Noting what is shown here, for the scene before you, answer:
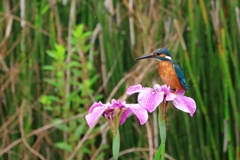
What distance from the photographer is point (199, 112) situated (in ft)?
3.11

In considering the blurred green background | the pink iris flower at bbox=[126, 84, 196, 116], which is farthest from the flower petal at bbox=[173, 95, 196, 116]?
the blurred green background

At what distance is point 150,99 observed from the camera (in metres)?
0.34

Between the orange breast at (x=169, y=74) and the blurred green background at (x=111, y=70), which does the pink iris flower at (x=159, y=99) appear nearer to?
the orange breast at (x=169, y=74)

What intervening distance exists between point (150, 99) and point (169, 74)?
0.29ft

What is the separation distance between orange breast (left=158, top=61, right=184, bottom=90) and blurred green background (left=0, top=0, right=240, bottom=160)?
46cm

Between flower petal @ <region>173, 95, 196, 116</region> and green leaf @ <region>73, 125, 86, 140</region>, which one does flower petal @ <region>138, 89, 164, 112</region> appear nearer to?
flower petal @ <region>173, 95, 196, 116</region>

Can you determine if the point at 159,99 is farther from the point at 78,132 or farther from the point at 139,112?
the point at 78,132

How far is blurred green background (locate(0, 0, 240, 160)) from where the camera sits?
96 centimetres

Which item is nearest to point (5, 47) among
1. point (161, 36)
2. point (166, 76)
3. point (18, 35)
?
point (18, 35)

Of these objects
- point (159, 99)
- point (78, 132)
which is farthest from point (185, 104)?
point (78, 132)

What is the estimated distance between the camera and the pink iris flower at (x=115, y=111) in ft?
1.12

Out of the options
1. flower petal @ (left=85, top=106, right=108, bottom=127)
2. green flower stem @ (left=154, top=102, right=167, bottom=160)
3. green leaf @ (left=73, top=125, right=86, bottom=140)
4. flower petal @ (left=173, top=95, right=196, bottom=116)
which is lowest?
green leaf @ (left=73, top=125, right=86, bottom=140)

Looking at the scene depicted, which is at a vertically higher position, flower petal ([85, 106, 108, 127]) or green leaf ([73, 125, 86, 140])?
flower petal ([85, 106, 108, 127])

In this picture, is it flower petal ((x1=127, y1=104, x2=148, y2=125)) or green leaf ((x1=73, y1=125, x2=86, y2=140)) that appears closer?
flower petal ((x1=127, y1=104, x2=148, y2=125))
